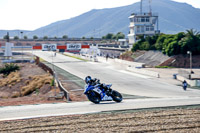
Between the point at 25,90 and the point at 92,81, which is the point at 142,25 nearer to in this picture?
the point at 25,90

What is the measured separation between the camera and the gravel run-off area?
40.9ft

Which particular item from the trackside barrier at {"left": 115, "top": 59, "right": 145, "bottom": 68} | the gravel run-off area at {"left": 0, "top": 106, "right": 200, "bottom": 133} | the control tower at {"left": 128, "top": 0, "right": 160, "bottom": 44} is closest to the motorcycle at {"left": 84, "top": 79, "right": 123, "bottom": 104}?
the gravel run-off area at {"left": 0, "top": 106, "right": 200, "bottom": 133}

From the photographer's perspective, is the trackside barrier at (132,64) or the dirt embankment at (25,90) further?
the trackside barrier at (132,64)

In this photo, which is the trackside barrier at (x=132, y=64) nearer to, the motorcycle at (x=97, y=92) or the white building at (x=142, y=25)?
the white building at (x=142, y=25)

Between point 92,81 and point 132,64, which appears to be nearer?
point 92,81

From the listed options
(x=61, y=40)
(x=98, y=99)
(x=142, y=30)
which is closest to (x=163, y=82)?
(x=98, y=99)

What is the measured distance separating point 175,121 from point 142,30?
254ft

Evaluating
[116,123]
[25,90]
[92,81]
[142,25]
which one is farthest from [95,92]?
[142,25]

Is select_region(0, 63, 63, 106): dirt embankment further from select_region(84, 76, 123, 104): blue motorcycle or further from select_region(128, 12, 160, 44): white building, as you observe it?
select_region(128, 12, 160, 44): white building

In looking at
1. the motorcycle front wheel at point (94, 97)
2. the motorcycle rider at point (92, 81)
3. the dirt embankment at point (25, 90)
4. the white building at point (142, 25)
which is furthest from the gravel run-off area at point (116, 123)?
the white building at point (142, 25)

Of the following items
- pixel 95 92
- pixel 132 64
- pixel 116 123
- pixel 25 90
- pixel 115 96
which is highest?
pixel 95 92

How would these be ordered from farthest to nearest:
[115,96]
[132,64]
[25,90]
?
1. [132,64]
2. [25,90]
3. [115,96]

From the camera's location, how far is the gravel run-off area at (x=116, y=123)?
12.5m

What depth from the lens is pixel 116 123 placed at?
13.3 m
